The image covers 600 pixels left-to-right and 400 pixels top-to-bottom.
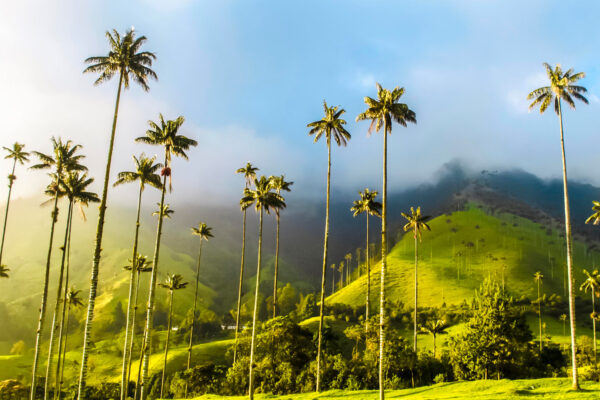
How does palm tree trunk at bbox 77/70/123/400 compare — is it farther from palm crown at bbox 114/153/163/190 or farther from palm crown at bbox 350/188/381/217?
palm crown at bbox 350/188/381/217

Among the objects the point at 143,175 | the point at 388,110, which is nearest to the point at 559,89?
the point at 388,110

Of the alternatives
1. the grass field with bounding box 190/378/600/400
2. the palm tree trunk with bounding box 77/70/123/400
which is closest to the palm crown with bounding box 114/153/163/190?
the palm tree trunk with bounding box 77/70/123/400

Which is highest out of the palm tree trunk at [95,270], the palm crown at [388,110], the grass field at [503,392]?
the palm crown at [388,110]

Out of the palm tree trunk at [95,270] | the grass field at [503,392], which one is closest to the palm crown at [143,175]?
the palm tree trunk at [95,270]

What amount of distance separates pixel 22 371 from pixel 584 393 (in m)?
170

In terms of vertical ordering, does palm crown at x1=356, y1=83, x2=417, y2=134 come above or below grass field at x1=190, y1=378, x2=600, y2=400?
above

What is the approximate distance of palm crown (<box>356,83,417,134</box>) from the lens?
41219mm

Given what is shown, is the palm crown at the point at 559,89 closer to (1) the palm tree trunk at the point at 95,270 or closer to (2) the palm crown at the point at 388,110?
(2) the palm crown at the point at 388,110

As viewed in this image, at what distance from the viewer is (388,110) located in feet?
136

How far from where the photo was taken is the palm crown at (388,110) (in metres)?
41.2

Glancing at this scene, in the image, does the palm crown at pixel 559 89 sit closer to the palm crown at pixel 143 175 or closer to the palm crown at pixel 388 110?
the palm crown at pixel 388 110

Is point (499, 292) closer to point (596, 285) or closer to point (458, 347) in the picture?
point (458, 347)

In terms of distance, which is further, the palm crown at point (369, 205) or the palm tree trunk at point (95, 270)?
the palm crown at point (369, 205)

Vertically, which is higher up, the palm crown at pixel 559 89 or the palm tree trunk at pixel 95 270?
the palm crown at pixel 559 89
